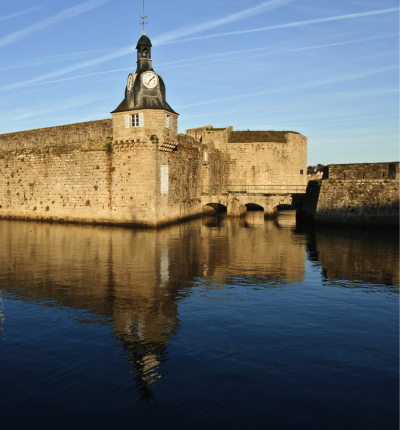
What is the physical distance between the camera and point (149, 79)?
959 inches

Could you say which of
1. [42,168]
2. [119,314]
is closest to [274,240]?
[119,314]

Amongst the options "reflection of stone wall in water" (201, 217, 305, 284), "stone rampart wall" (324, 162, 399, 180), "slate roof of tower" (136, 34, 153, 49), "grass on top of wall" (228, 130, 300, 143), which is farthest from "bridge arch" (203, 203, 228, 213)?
"slate roof of tower" (136, 34, 153, 49)

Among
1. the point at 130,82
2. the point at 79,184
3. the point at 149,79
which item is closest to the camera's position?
the point at 149,79

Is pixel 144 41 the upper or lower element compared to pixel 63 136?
upper

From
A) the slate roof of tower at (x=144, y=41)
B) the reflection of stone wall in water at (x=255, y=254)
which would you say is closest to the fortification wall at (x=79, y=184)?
the reflection of stone wall in water at (x=255, y=254)

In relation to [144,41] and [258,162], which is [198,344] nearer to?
[144,41]

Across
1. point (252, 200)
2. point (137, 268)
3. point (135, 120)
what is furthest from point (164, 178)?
point (137, 268)

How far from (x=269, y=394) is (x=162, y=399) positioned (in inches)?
62.2

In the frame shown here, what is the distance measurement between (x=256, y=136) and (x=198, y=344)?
132 feet

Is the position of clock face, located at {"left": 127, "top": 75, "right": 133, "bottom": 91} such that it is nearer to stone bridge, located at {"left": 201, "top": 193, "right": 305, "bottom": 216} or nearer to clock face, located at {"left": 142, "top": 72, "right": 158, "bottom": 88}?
clock face, located at {"left": 142, "top": 72, "right": 158, "bottom": 88}

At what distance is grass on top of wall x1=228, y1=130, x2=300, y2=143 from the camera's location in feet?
145

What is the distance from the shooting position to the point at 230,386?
5.71 m

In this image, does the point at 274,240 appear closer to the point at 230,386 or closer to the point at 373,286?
the point at 373,286

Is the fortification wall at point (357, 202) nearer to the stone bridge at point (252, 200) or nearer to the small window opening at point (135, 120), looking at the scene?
the stone bridge at point (252, 200)
